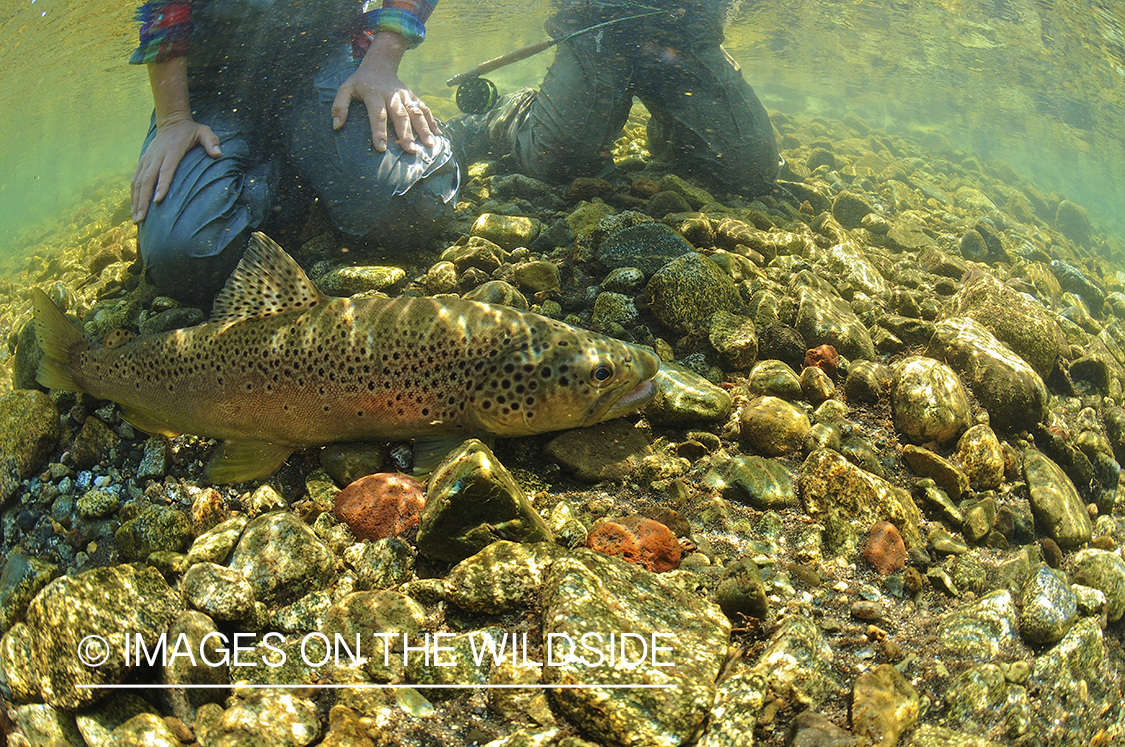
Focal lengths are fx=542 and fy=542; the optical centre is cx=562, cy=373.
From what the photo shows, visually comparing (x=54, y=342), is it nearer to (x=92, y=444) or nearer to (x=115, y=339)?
(x=115, y=339)

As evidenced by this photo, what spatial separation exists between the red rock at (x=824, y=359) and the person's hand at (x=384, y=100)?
327 centimetres

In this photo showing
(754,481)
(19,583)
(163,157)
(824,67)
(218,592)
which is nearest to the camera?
(218,592)

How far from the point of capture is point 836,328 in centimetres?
347

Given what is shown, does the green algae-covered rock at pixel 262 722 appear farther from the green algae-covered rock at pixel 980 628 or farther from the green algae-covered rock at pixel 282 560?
the green algae-covered rock at pixel 980 628

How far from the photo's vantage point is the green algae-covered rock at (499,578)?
189cm

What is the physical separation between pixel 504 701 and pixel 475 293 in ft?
7.72

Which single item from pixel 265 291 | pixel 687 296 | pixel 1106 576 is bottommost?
pixel 1106 576

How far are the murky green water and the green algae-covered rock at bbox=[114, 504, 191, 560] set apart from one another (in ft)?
39.4

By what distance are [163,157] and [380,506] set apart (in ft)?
11.8

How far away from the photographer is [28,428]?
303 cm

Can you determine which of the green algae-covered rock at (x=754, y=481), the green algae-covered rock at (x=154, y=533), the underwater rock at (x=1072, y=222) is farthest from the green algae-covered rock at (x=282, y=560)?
the underwater rock at (x=1072, y=222)

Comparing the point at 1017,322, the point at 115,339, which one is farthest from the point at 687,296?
the point at 115,339

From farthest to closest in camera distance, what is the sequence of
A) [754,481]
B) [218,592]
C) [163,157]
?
[163,157] < [754,481] < [218,592]

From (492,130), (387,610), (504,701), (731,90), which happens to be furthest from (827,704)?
(492,130)
